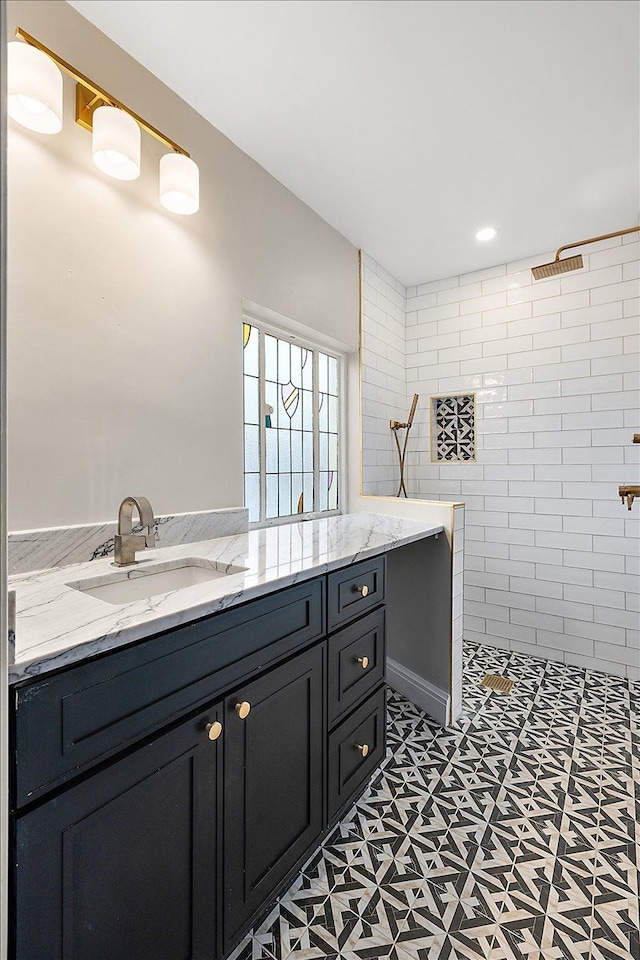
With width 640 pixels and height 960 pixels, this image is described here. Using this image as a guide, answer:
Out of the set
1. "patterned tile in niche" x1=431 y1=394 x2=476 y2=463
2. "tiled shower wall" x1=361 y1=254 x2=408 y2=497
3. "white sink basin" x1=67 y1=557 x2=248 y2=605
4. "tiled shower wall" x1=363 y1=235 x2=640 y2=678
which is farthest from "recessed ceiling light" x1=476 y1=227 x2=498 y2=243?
"white sink basin" x1=67 y1=557 x2=248 y2=605

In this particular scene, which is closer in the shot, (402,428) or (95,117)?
(95,117)

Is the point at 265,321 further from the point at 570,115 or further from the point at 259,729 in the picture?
the point at 259,729

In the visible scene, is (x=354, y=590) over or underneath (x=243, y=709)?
over

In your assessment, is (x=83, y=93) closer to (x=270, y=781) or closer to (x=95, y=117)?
(x=95, y=117)

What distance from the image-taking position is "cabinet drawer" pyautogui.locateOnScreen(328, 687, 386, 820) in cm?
153

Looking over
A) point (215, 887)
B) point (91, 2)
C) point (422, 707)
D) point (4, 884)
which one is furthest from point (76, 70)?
point (422, 707)

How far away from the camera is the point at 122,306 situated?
1566 mm

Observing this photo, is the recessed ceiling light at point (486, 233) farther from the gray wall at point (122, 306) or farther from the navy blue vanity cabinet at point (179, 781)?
the navy blue vanity cabinet at point (179, 781)

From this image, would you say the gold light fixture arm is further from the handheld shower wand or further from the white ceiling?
the handheld shower wand

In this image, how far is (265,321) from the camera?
94.9 inches

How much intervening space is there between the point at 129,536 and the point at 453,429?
2.61m

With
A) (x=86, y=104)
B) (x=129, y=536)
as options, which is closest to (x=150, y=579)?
(x=129, y=536)

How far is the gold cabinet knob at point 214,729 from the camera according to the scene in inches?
41.0

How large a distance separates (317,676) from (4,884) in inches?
36.0
